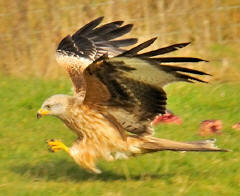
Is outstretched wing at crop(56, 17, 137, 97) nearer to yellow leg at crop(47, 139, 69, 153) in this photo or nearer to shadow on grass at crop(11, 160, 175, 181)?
shadow on grass at crop(11, 160, 175, 181)

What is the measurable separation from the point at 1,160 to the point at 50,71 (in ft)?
12.8

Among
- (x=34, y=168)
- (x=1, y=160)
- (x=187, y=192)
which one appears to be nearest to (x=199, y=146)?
(x=187, y=192)

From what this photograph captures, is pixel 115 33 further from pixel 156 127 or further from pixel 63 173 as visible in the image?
pixel 63 173

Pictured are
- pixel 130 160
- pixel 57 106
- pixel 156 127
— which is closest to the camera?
→ pixel 57 106

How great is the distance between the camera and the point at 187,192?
6758 millimetres

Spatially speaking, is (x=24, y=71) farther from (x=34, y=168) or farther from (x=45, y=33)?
(x=34, y=168)

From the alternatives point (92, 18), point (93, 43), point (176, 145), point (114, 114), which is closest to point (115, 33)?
point (93, 43)

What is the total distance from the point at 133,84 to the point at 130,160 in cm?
128

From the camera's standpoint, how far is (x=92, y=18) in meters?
12.3

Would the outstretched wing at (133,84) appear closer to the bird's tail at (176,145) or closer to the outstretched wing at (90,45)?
the bird's tail at (176,145)

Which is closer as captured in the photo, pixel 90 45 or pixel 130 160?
pixel 130 160

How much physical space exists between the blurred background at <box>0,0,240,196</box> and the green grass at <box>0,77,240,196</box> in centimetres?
1

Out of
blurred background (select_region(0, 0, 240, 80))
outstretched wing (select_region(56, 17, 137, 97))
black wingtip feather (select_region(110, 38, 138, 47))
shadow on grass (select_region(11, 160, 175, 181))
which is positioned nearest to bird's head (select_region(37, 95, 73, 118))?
shadow on grass (select_region(11, 160, 175, 181))

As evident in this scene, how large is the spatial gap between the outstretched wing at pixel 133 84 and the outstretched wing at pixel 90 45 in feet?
5.24
